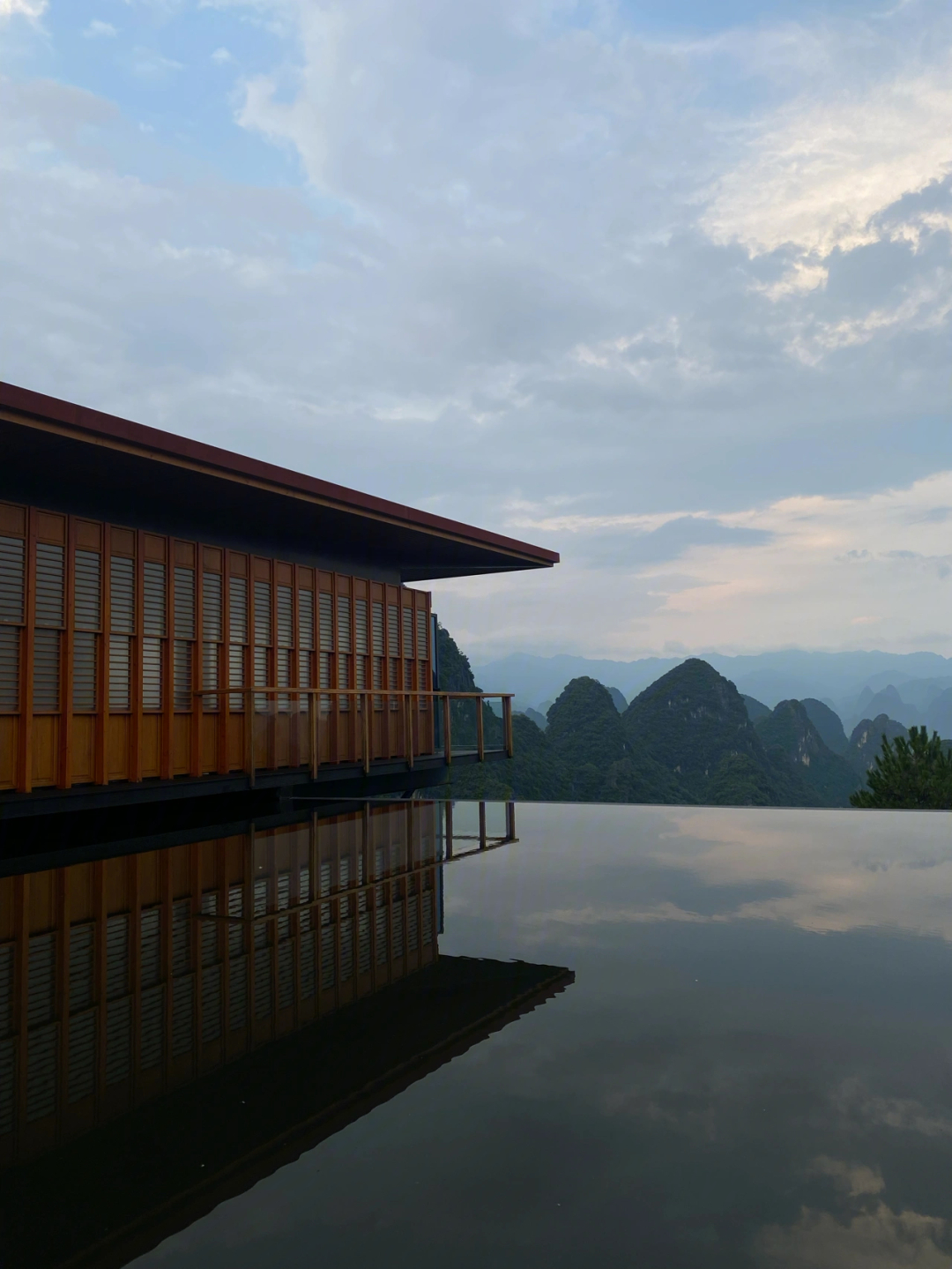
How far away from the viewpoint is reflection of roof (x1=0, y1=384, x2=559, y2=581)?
338 inches

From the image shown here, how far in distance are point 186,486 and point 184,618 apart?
213cm

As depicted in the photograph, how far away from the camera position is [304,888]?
21.6ft

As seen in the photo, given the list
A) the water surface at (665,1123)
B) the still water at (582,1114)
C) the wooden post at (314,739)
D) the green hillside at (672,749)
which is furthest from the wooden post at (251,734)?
the green hillside at (672,749)

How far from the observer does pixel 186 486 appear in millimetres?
10695

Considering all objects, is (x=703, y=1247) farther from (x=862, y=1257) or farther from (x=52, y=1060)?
(x=52, y=1060)

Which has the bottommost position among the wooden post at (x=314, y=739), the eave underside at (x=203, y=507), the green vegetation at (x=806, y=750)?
the green vegetation at (x=806, y=750)

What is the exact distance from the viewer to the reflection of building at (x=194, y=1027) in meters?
2.63

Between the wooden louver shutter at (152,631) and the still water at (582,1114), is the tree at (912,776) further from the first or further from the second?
the wooden louver shutter at (152,631)

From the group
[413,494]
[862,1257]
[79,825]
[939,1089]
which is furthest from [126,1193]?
[413,494]

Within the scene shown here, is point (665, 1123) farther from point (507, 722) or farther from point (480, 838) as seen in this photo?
point (507, 722)

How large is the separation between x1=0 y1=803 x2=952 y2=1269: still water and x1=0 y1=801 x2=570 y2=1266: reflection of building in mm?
19

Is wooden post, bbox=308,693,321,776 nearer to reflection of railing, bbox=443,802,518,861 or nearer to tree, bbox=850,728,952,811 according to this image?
reflection of railing, bbox=443,802,518,861

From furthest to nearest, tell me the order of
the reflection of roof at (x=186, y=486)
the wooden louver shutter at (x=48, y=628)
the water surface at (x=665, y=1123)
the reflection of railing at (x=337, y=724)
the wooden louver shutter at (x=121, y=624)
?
the reflection of railing at (x=337, y=724), the wooden louver shutter at (x=121, y=624), the wooden louver shutter at (x=48, y=628), the reflection of roof at (x=186, y=486), the water surface at (x=665, y=1123)

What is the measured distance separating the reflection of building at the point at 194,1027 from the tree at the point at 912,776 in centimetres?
1581
